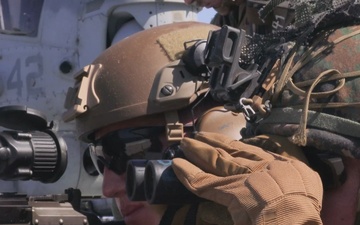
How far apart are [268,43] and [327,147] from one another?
405 millimetres

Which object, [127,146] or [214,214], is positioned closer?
[214,214]

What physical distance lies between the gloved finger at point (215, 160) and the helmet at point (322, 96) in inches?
4.4

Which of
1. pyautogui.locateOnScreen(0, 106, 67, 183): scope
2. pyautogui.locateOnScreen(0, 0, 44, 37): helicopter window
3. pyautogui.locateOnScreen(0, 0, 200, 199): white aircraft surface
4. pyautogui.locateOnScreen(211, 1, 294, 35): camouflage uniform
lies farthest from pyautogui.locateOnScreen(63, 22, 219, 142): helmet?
pyautogui.locateOnScreen(0, 0, 44, 37): helicopter window

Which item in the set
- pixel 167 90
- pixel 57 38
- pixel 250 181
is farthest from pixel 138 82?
pixel 57 38

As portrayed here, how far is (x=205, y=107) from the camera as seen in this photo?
239 cm

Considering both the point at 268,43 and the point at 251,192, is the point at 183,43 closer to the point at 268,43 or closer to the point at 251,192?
the point at 268,43

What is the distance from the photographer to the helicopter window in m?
5.37

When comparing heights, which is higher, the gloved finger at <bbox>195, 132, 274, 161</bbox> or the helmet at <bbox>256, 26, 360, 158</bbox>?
the helmet at <bbox>256, 26, 360, 158</bbox>

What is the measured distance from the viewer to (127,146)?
7.86 feet

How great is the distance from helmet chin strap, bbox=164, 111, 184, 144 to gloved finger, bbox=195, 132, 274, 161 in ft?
1.59

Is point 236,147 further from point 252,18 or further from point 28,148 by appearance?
point 252,18

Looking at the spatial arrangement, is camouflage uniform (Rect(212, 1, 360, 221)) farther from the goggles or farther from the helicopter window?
the helicopter window

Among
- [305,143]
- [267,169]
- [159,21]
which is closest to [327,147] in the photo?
[305,143]

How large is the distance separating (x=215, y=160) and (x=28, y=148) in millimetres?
750
